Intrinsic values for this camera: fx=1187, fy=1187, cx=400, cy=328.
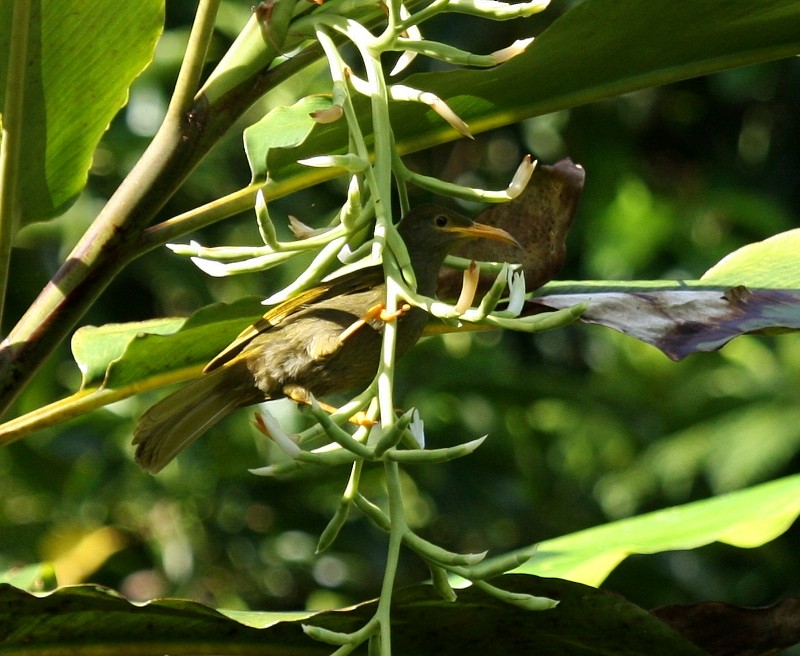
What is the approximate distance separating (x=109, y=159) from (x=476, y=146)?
69.3 inches

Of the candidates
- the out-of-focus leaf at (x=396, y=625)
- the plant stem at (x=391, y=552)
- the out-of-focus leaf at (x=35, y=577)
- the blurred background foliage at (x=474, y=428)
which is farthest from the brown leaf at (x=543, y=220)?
the blurred background foliage at (x=474, y=428)

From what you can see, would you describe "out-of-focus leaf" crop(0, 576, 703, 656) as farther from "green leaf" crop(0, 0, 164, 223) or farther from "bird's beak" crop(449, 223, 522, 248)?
"green leaf" crop(0, 0, 164, 223)

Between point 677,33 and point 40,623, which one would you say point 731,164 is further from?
point 40,623

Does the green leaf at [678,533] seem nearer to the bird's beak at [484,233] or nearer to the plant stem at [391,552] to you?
the bird's beak at [484,233]

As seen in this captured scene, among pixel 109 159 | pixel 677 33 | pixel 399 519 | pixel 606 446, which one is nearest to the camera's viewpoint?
pixel 399 519

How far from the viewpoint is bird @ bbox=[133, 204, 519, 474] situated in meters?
1.86

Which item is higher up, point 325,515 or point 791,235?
point 791,235

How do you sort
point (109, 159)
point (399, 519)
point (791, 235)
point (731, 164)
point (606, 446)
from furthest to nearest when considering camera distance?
point (731, 164), point (606, 446), point (109, 159), point (791, 235), point (399, 519)

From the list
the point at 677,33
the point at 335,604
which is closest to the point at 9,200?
the point at 677,33

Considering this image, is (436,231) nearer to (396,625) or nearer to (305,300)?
(305,300)

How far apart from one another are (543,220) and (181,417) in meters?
0.71

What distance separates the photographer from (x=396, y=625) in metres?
1.73

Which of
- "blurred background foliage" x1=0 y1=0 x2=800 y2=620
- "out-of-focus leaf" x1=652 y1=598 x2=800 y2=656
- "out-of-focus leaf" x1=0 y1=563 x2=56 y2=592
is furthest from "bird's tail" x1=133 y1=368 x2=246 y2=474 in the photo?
"blurred background foliage" x1=0 y1=0 x2=800 y2=620

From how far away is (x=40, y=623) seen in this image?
172 cm
